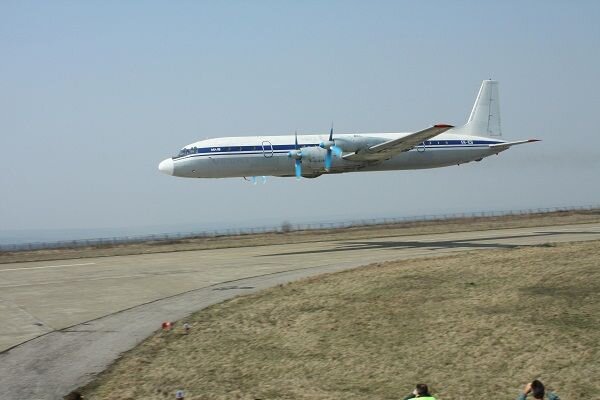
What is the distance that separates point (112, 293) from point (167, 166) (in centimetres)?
2258

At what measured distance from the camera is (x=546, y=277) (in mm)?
24281

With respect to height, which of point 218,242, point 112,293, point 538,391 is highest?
point 218,242

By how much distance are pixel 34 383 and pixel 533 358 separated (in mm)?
13221

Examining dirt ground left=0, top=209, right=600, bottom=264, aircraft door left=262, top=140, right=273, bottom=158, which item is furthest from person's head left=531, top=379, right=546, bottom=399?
dirt ground left=0, top=209, right=600, bottom=264

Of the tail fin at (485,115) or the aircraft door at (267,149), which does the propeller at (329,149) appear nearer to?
the aircraft door at (267,149)

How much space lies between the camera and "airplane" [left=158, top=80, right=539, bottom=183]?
47469 mm

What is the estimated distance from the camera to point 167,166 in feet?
166

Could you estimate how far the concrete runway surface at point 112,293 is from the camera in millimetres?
17531

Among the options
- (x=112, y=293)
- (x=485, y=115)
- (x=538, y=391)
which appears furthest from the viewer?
(x=485, y=115)

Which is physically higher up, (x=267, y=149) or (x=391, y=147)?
(x=267, y=149)

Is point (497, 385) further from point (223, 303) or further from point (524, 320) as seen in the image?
point (223, 303)

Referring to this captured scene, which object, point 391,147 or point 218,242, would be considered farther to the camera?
point 218,242

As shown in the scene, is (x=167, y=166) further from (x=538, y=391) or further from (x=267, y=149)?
(x=538, y=391)

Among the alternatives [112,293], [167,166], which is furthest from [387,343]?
[167,166]
